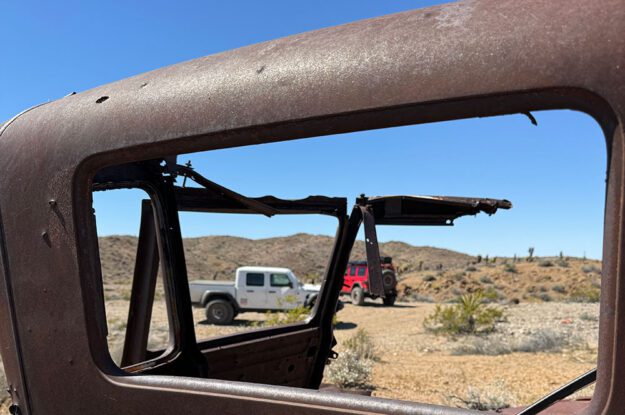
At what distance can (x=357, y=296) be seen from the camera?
26859 mm

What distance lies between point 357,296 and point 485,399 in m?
19.3

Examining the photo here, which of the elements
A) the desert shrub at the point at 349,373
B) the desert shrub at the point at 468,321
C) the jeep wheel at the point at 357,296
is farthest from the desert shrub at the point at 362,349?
the jeep wheel at the point at 357,296

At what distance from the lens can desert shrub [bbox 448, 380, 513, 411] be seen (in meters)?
7.40

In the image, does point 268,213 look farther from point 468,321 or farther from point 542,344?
point 468,321

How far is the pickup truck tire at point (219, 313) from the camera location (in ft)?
61.1

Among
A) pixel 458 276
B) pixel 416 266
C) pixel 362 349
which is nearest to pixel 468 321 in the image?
pixel 362 349

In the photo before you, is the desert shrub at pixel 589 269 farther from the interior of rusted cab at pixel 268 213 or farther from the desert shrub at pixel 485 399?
the interior of rusted cab at pixel 268 213

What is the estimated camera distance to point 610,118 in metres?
1.12

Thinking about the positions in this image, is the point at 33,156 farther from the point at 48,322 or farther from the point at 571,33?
the point at 571,33

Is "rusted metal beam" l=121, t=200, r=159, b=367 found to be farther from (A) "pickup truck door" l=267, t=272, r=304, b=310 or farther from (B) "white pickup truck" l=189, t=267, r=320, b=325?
(A) "pickup truck door" l=267, t=272, r=304, b=310

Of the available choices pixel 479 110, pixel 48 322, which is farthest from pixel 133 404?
pixel 479 110

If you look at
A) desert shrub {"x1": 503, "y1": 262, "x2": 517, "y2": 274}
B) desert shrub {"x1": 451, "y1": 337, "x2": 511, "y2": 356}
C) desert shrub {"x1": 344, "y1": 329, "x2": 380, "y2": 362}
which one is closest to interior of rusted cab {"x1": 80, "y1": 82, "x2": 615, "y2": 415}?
desert shrub {"x1": 344, "y1": 329, "x2": 380, "y2": 362}

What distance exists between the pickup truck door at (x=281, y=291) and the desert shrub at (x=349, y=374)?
30.7ft

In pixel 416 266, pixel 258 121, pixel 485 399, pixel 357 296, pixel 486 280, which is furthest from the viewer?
pixel 416 266
